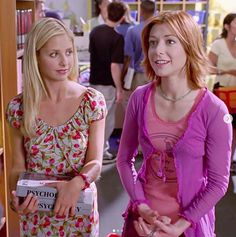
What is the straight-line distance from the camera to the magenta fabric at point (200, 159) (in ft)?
4.26

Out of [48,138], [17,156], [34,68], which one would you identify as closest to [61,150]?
[48,138]

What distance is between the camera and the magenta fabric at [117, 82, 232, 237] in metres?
1.30

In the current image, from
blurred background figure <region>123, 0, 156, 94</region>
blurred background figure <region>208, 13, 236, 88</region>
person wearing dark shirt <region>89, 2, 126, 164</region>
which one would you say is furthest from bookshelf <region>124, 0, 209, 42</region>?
blurred background figure <region>208, 13, 236, 88</region>

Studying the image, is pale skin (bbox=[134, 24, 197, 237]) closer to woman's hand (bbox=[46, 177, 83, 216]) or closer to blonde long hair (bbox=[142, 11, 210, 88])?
blonde long hair (bbox=[142, 11, 210, 88])

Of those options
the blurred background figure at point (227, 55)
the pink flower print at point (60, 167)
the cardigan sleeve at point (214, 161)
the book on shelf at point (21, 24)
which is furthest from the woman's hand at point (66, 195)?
the blurred background figure at point (227, 55)

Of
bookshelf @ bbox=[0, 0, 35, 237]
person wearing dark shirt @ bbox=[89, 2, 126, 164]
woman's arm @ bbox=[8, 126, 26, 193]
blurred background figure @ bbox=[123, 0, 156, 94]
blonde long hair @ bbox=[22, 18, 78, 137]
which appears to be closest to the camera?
blonde long hair @ bbox=[22, 18, 78, 137]

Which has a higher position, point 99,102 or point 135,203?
point 99,102

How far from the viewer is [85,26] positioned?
5871mm

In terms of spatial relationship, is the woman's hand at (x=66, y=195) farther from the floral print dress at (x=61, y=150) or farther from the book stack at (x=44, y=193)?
the floral print dress at (x=61, y=150)

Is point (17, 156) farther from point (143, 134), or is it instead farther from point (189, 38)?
point (189, 38)

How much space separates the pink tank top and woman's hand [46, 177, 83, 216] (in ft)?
0.77

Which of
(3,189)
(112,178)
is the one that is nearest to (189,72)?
(3,189)

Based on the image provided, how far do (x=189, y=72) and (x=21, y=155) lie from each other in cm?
66

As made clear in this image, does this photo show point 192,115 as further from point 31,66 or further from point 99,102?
point 31,66
